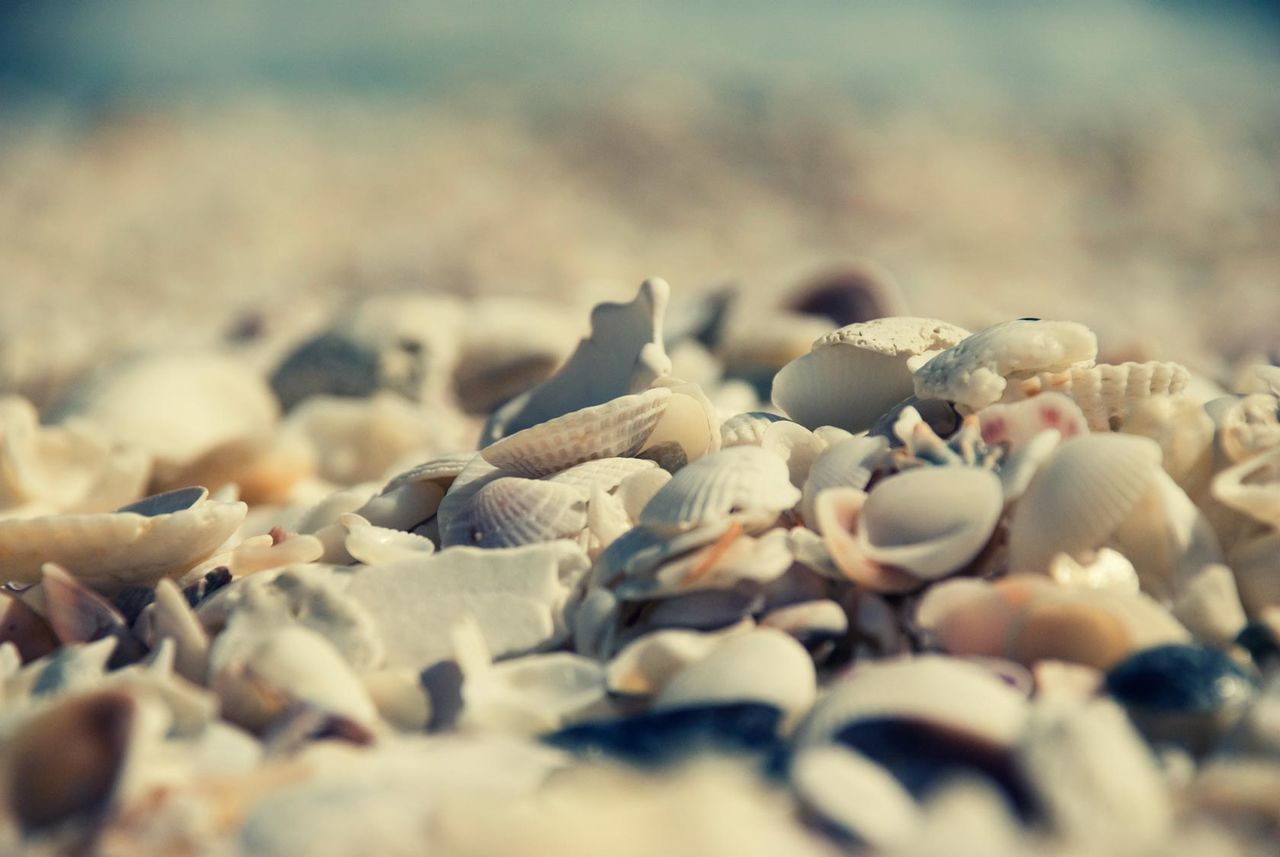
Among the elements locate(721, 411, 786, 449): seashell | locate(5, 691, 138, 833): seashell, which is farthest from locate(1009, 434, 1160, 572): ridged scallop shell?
locate(5, 691, 138, 833): seashell

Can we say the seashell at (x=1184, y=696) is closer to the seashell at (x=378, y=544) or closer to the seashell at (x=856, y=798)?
the seashell at (x=856, y=798)

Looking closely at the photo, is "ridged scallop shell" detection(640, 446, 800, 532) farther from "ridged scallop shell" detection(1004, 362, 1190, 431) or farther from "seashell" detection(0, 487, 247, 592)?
"seashell" detection(0, 487, 247, 592)

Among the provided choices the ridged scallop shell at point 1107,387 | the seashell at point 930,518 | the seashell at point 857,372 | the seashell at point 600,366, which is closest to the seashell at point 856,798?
the seashell at point 930,518

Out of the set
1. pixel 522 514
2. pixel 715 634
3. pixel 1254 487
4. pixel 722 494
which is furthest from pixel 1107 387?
pixel 522 514

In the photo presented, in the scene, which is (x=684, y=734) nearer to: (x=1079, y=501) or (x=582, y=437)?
(x=1079, y=501)

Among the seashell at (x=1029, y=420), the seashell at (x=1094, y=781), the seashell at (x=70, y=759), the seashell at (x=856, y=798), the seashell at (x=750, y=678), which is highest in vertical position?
the seashell at (x=1029, y=420)

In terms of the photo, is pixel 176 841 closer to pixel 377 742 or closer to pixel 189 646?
pixel 377 742

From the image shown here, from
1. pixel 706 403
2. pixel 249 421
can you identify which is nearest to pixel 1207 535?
pixel 706 403
